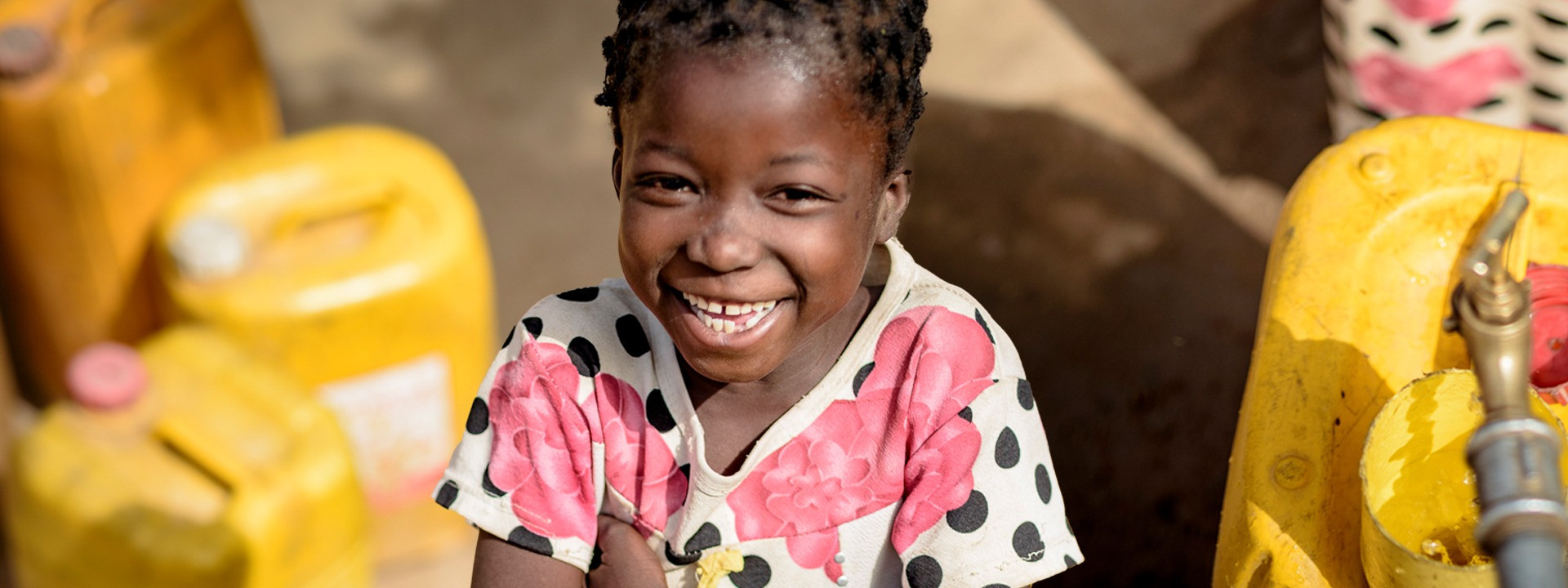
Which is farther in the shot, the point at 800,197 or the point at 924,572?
the point at 924,572

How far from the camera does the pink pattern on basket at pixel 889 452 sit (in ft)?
3.83

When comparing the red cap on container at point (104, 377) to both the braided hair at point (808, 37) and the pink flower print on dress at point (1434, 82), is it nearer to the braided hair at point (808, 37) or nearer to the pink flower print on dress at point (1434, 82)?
the braided hair at point (808, 37)

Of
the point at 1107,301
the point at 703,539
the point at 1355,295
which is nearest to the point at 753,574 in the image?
the point at 703,539

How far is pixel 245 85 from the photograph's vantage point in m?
2.61

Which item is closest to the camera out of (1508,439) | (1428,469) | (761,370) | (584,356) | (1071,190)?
(1508,439)

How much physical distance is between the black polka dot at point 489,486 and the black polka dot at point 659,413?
13cm

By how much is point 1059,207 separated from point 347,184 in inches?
50.9

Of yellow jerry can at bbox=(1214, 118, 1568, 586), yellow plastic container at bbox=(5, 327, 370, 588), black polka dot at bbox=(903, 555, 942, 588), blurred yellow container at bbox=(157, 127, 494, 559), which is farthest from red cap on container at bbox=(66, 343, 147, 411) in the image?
A: yellow jerry can at bbox=(1214, 118, 1568, 586)

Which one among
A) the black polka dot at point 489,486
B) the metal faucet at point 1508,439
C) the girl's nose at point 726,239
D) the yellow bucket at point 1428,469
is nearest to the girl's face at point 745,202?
the girl's nose at point 726,239

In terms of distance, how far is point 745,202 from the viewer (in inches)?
40.4

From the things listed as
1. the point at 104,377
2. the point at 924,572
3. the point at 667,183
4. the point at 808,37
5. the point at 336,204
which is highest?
the point at 808,37

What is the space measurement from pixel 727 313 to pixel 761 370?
6 cm

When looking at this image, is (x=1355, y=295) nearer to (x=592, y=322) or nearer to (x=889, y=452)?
(x=889, y=452)

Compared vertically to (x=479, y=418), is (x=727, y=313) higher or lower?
higher
